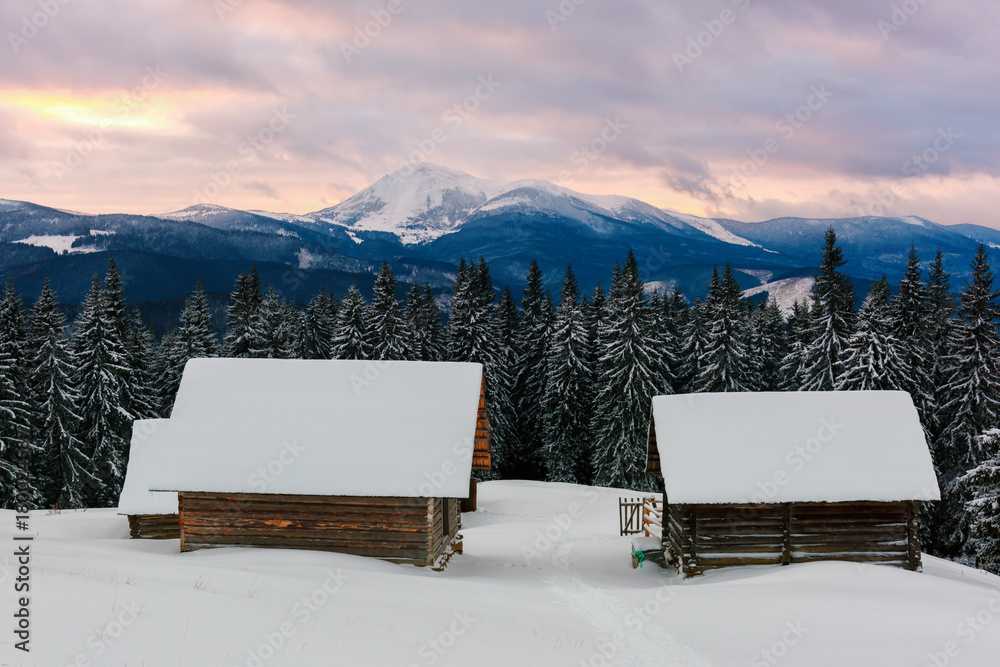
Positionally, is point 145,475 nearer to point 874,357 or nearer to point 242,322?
point 242,322

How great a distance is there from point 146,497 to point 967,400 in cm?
4196

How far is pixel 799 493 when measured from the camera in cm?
1983

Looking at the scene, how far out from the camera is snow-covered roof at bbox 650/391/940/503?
19.8 meters

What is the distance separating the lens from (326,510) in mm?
19141

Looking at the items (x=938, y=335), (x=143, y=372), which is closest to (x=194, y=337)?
(x=143, y=372)

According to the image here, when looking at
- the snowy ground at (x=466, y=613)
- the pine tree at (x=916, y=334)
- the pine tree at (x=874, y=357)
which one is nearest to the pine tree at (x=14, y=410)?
the snowy ground at (x=466, y=613)

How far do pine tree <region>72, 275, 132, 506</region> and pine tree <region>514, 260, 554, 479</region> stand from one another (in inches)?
1223

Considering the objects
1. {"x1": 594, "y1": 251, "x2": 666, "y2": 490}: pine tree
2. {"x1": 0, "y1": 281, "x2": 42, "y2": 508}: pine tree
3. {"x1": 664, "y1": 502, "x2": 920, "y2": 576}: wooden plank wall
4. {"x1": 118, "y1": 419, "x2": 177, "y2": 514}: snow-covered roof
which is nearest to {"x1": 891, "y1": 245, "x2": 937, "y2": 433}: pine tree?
{"x1": 594, "y1": 251, "x2": 666, "y2": 490}: pine tree

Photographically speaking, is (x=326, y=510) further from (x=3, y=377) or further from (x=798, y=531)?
(x=3, y=377)

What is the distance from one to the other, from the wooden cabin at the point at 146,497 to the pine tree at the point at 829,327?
128ft

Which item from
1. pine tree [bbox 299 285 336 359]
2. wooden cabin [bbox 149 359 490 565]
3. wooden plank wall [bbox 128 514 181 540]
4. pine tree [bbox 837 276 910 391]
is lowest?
wooden plank wall [bbox 128 514 181 540]

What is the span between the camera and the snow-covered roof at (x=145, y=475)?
25891mm

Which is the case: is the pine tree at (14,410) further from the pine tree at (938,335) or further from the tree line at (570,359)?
the pine tree at (938,335)

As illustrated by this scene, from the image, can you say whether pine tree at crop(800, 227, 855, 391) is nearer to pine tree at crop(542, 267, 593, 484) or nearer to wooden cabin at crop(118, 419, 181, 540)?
pine tree at crop(542, 267, 593, 484)
